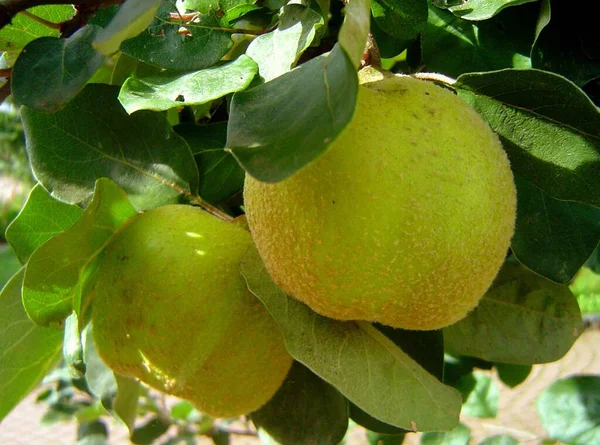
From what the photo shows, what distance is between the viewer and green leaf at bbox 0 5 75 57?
720mm

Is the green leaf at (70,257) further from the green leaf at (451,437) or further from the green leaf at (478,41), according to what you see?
the green leaf at (451,437)

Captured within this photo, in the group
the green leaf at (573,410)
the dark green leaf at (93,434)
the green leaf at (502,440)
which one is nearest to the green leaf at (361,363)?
the green leaf at (573,410)

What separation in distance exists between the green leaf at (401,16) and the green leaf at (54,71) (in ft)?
0.83

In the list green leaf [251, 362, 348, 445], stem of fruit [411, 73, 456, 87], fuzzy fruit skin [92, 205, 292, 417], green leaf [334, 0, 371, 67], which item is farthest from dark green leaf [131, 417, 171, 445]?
green leaf [334, 0, 371, 67]

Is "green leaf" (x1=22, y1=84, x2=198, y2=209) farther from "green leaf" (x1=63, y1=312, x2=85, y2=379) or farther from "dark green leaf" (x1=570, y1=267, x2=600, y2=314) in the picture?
"dark green leaf" (x1=570, y1=267, x2=600, y2=314)

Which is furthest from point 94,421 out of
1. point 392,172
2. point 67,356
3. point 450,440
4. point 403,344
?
point 392,172

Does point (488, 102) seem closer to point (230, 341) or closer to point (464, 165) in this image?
point (464, 165)

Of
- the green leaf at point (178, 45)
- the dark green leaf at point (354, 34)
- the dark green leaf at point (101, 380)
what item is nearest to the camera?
the dark green leaf at point (354, 34)

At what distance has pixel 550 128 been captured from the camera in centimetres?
53

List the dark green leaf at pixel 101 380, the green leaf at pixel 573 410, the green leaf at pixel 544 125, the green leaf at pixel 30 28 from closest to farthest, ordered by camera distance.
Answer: the green leaf at pixel 544 125 → the green leaf at pixel 30 28 → the dark green leaf at pixel 101 380 → the green leaf at pixel 573 410

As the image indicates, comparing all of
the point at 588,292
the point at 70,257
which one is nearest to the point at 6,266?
the point at 588,292

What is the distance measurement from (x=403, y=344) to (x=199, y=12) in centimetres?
38

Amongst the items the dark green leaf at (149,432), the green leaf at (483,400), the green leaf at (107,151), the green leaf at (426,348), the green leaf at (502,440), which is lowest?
the dark green leaf at (149,432)

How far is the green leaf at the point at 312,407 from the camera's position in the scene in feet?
2.47
